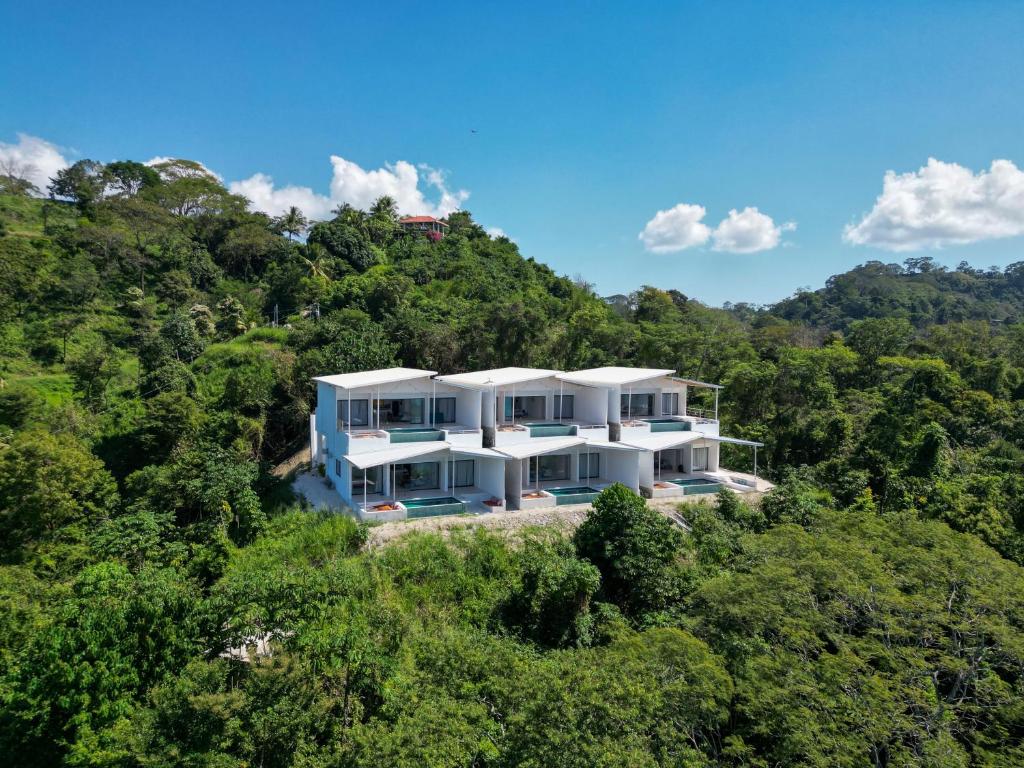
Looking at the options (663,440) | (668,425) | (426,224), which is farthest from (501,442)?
(426,224)

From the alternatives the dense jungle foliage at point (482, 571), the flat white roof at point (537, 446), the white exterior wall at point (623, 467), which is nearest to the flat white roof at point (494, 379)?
the flat white roof at point (537, 446)

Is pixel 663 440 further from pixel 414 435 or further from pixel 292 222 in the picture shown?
pixel 292 222

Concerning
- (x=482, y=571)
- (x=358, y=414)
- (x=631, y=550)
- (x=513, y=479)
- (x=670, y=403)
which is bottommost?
(x=482, y=571)

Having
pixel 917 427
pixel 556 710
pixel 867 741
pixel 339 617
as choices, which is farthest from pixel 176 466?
pixel 917 427

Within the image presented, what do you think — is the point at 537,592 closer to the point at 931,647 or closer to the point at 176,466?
the point at 931,647

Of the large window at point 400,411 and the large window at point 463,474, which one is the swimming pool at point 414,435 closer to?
the large window at point 463,474

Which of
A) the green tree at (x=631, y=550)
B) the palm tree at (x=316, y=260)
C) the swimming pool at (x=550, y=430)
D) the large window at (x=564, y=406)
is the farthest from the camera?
the palm tree at (x=316, y=260)

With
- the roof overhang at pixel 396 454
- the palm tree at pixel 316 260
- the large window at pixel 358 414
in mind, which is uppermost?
the palm tree at pixel 316 260
